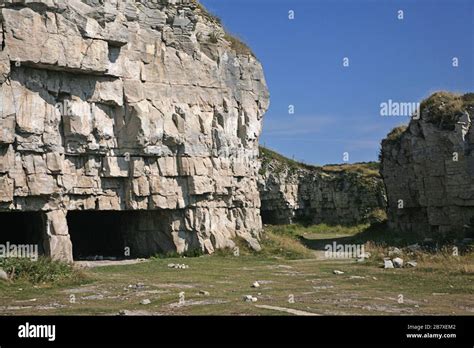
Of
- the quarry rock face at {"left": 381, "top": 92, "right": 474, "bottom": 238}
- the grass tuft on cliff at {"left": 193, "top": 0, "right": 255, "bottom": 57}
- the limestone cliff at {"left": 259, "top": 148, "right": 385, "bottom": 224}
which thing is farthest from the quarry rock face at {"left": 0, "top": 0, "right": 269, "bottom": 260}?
the limestone cliff at {"left": 259, "top": 148, "right": 385, "bottom": 224}

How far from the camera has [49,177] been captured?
25.9 m

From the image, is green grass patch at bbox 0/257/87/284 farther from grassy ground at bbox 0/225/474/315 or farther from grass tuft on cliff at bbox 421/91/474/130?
grass tuft on cliff at bbox 421/91/474/130

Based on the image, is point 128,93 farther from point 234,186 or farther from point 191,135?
point 234,186

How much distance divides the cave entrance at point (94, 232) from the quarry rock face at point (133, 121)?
2.23m

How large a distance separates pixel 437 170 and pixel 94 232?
21144mm

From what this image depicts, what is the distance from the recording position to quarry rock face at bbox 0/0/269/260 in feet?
83.5

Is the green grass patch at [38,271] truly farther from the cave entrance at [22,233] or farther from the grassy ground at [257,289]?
the cave entrance at [22,233]

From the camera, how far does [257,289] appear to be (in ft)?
58.7

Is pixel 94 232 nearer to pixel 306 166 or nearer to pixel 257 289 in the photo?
pixel 257 289

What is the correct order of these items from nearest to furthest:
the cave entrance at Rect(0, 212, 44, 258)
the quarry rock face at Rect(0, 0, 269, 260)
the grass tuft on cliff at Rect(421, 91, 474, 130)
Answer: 1. the quarry rock face at Rect(0, 0, 269, 260)
2. the cave entrance at Rect(0, 212, 44, 258)
3. the grass tuft on cliff at Rect(421, 91, 474, 130)

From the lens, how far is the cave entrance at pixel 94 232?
34.8 meters

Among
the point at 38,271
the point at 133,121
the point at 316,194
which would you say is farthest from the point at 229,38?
the point at 316,194

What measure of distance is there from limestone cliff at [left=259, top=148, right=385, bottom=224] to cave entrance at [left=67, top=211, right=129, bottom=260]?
28214mm
